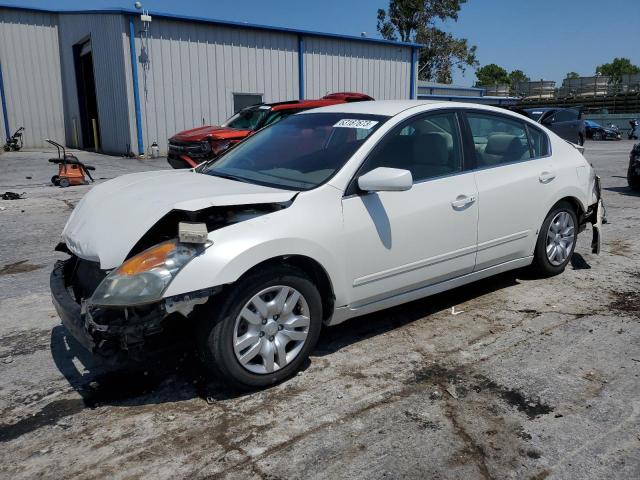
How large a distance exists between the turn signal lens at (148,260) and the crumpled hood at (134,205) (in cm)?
12

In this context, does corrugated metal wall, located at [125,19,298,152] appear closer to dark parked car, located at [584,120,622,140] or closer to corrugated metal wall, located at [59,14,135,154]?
corrugated metal wall, located at [59,14,135,154]

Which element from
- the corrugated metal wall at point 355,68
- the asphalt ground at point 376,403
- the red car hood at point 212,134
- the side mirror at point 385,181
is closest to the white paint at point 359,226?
the side mirror at point 385,181

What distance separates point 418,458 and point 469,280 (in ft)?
6.37

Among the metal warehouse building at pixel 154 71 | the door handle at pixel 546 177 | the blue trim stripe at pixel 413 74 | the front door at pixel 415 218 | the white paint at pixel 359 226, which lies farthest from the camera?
the blue trim stripe at pixel 413 74

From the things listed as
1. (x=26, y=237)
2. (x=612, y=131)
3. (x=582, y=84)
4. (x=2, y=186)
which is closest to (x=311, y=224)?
(x=26, y=237)

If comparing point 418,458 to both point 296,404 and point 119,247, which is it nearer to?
point 296,404

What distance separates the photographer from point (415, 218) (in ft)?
12.3

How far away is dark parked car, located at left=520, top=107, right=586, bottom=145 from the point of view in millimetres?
20859

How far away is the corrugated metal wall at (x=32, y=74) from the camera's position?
20562 millimetres

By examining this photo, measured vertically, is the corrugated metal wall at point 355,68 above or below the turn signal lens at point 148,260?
above

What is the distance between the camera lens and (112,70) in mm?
17922

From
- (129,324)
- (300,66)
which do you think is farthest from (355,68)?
(129,324)

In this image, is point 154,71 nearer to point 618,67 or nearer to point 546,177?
point 546,177

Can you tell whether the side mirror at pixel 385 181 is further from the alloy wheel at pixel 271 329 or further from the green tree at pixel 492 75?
the green tree at pixel 492 75
